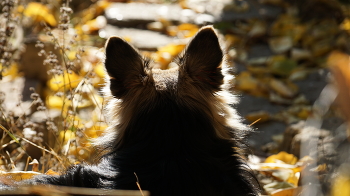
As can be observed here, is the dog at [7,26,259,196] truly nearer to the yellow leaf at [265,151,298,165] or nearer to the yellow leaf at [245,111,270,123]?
the yellow leaf at [265,151,298,165]

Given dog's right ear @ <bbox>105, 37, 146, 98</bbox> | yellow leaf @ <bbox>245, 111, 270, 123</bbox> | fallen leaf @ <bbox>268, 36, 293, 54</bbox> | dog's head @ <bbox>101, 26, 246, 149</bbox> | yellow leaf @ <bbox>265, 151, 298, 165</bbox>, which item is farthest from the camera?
fallen leaf @ <bbox>268, 36, 293, 54</bbox>

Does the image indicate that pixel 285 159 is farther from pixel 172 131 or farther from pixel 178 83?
pixel 172 131

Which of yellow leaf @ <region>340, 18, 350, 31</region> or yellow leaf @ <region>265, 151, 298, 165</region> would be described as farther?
yellow leaf @ <region>340, 18, 350, 31</region>

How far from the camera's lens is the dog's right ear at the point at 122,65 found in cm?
235

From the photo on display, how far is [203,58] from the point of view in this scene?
236 cm

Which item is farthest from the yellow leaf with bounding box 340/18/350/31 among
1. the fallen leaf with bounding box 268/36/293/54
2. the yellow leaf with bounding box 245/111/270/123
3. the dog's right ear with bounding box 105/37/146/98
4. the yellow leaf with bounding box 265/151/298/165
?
the dog's right ear with bounding box 105/37/146/98

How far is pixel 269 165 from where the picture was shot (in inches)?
127

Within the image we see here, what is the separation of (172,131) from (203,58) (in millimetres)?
499

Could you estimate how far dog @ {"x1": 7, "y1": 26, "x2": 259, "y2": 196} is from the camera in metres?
1.98

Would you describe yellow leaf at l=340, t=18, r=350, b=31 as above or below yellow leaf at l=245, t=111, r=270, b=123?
above

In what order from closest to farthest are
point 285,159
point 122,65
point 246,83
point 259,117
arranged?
1. point 122,65
2. point 285,159
3. point 259,117
4. point 246,83

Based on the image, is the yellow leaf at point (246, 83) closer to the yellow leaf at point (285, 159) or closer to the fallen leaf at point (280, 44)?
the fallen leaf at point (280, 44)

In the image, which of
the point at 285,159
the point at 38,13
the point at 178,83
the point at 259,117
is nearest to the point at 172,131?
the point at 178,83

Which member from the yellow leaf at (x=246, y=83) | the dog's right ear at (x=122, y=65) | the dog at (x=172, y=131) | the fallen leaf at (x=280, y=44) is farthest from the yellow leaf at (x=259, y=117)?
the dog's right ear at (x=122, y=65)
